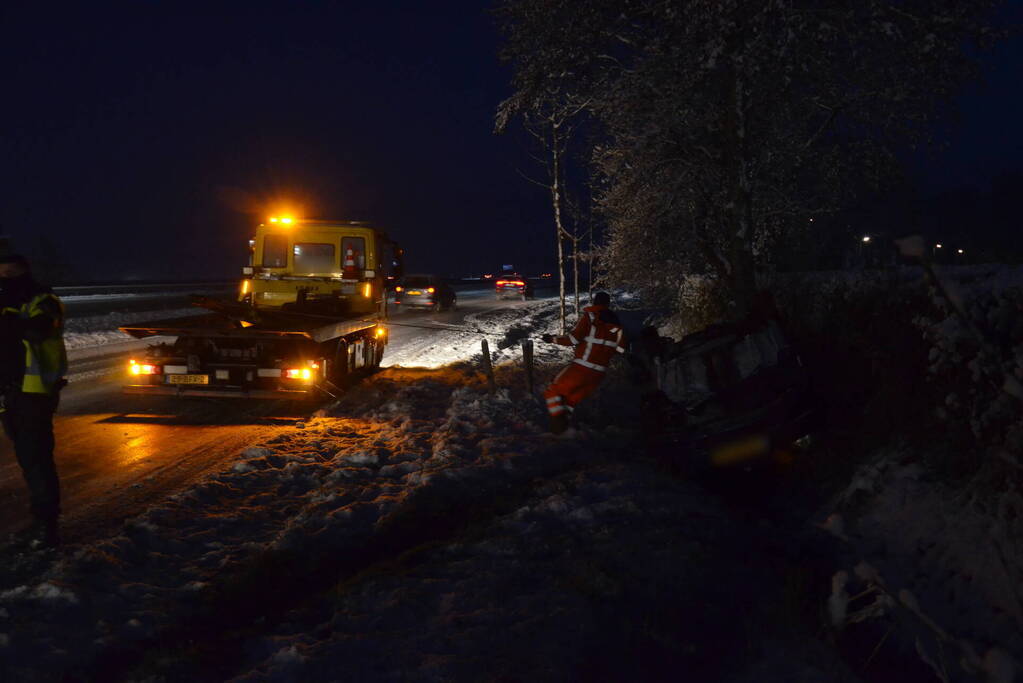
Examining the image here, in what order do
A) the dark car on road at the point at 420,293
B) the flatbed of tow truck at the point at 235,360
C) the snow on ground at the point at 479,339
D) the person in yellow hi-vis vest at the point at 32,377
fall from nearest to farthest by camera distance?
the person in yellow hi-vis vest at the point at 32,377 → the flatbed of tow truck at the point at 235,360 → the snow on ground at the point at 479,339 → the dark car on road at the point at 420,293

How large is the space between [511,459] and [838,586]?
4.33 meters

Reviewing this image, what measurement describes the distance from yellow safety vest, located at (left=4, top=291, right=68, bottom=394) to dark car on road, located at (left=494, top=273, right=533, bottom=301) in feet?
106

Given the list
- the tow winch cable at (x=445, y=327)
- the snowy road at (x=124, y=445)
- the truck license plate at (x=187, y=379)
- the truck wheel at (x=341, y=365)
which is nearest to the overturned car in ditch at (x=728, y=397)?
the snowy road at (x=124, y=445)

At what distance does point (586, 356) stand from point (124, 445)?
5377 millimetres

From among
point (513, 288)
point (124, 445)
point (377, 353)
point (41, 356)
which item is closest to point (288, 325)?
point (124, 445)

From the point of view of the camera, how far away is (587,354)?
793cm

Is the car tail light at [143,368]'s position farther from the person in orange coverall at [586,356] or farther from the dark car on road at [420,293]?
the dark car on road at [420,293]

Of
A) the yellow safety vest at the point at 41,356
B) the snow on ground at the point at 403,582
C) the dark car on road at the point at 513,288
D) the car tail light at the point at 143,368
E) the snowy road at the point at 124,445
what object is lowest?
the snow on ground at the point at 403,582

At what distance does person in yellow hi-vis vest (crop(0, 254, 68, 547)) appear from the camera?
480cm

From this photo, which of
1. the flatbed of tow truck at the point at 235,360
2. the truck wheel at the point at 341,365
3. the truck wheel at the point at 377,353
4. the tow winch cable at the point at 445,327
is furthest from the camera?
the tow winch cable at the point at 445,327

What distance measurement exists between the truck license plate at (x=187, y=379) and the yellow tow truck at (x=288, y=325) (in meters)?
0.01

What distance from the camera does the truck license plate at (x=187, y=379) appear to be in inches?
377

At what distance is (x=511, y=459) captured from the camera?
7.17 m

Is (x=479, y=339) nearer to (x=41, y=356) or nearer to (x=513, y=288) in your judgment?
(x=41, y=356)
